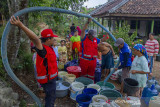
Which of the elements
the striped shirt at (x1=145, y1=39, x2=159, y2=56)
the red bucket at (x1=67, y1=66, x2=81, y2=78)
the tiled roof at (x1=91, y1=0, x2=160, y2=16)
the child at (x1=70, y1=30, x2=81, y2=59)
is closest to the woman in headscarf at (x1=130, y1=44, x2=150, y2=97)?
the red bucket at (x1=67, y1=66, x2=81, y2=78)

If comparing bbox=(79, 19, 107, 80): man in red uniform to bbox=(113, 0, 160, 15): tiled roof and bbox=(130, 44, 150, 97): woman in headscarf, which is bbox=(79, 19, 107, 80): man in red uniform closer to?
bbox=(130, 44, 150, 97): woman in headscarf

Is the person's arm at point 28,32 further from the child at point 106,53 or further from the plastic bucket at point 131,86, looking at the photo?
the child at point 106,53

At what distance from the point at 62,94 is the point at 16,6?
280cm

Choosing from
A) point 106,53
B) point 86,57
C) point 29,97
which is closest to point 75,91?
point 86,57

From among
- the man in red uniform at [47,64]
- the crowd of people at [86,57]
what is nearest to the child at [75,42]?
the crowd of people at [86,57]

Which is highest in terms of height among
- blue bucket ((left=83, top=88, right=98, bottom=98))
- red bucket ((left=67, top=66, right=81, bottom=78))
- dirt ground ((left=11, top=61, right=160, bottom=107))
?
red bucket ((left=67, top=66, right=81, bottom=78))

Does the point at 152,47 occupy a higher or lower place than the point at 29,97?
higher

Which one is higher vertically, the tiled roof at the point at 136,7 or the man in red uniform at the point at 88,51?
the tiled roof at the point at 136,7

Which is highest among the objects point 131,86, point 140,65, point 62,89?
point 140,65

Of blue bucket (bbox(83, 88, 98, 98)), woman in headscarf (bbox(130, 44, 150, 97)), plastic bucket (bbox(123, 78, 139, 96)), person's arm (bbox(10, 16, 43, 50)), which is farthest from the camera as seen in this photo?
plastic bucket (bbox(123, 78, 139, 96))

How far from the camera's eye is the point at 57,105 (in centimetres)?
383

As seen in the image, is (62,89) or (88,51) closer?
(62,89)

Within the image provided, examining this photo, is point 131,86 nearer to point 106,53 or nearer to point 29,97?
point 106,53

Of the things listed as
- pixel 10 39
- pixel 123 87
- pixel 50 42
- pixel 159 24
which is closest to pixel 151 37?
pixel 123 87
